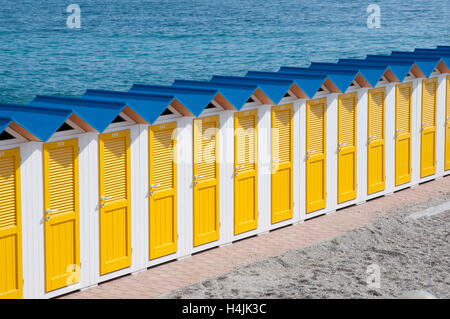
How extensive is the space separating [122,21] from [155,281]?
345 feet

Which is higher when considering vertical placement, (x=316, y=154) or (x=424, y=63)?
(x=424, y=63)

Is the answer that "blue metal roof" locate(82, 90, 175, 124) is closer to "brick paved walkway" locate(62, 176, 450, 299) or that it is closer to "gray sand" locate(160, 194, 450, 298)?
"brick paved walkway" locate(62, 176, 450, 299)

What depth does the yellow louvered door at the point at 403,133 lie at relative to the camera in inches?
601

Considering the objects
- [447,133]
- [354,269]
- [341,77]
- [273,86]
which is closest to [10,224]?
[354,269]

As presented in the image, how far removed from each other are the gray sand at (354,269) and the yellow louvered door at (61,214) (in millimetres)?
1252

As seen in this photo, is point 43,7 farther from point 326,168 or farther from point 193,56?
point 326,168

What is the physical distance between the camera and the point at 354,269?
10859 millimetres

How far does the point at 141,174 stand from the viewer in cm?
1072

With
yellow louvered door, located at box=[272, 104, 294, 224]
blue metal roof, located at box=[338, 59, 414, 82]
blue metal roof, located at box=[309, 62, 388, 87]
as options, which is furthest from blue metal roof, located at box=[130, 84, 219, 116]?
blue metal roof, located at box=[338, 59, 414, 82]

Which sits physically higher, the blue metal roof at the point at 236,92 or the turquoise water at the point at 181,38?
the turquoise water at the point at 181,38

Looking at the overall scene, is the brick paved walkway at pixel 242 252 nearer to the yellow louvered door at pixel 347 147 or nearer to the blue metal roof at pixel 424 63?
the yellow louvered door at pixel 347 147

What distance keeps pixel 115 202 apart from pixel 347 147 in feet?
17.0
